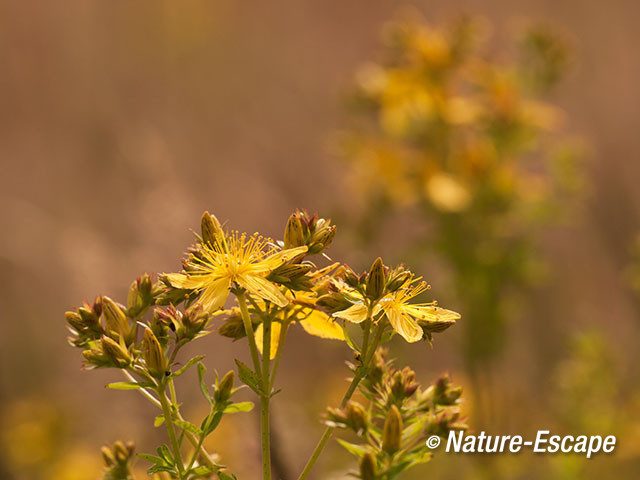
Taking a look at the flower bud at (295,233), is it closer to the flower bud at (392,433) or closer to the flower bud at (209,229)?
the flower bud at (209,229)

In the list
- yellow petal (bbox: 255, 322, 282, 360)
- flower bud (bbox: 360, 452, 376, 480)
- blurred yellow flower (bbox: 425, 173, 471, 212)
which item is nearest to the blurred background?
blurred yellow flower (bbox: 425, 173, 471, 212)

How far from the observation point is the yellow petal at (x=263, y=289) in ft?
3.03

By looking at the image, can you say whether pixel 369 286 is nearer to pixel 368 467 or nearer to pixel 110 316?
pixel 368 467

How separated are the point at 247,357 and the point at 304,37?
152 inches

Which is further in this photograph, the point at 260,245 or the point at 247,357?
the point at 247,357

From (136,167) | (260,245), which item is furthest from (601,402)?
(136,167)

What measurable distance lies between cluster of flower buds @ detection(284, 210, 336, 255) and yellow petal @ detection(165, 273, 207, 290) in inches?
6.2

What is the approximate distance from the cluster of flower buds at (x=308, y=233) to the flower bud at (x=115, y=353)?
1.01ft

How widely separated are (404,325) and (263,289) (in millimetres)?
228

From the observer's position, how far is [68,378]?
149 inches

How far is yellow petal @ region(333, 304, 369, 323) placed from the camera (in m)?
0.90

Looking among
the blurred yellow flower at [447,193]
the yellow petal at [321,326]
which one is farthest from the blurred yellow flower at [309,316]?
the blurred yellow flower at [447,193]

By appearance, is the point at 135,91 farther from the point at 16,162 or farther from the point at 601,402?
the point at 601,402

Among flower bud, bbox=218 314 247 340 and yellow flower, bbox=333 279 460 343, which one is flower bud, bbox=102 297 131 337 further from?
yellow flower, bbox=333 279 460 343
